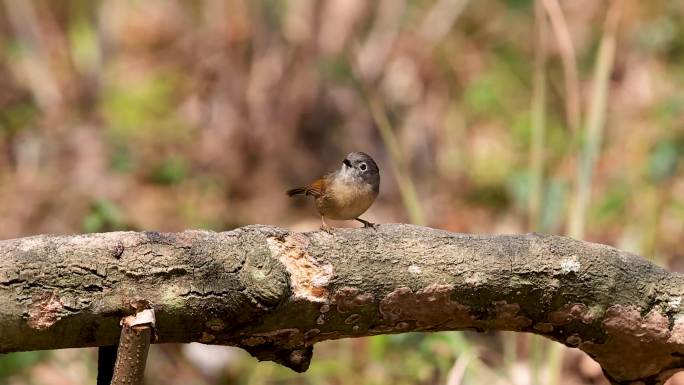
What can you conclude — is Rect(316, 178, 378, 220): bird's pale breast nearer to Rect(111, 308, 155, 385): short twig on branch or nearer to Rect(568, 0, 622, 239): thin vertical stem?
Rect(568, 0, 622, 239): thin vertical stem

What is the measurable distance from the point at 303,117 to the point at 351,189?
13.6 ft

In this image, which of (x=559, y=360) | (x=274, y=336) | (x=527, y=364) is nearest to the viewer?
(x=274, y=336)

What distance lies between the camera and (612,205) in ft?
16.2

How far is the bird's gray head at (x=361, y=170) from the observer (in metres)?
3.01

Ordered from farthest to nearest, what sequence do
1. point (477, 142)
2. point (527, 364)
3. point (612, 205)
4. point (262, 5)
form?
point (477, 142) < point (262, 5) < point (612, 205) < point (527, 364)

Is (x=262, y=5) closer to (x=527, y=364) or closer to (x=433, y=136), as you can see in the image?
(x=433, y=136)

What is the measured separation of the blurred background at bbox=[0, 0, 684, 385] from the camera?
630cm

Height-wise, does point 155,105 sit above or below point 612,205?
above

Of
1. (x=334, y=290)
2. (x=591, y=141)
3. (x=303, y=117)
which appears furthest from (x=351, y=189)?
(x=303, y=117)

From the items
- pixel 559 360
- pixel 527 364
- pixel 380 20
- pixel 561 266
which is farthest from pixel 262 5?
pixel 561 266

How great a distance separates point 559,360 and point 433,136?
4033 millimetres

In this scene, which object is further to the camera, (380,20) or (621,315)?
(380,20)

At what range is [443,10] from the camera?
8.12 m

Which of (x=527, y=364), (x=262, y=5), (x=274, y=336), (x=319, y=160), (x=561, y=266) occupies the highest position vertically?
(x=262, y=5)
